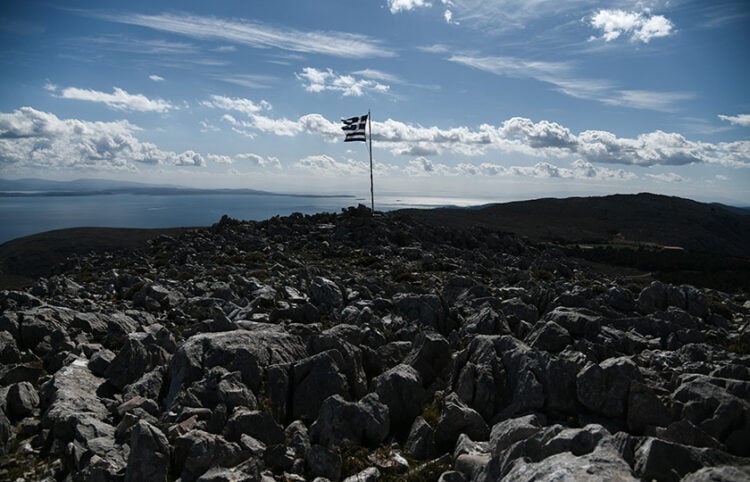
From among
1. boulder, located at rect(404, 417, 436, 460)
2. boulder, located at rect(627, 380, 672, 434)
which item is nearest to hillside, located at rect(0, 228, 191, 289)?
boulder, located at rect(404, 417, 436, 460)

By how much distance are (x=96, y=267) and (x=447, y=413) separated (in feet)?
143

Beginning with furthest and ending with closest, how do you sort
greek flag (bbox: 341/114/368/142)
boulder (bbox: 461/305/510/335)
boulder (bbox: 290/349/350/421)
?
greek flag (bbox: 341/114/368/142)
boulder (bbox: 461/305/510/335)
boulder (bbox: 290/349/350/421)

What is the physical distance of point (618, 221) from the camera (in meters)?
159

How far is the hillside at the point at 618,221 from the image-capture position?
413 feet

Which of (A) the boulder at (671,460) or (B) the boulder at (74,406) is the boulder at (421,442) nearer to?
(A) the boulder at (671,460)

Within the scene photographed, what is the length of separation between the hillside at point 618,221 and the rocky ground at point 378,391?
90.8 meters

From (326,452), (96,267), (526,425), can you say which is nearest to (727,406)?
(526,425)

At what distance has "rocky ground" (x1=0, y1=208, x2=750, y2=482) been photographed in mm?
10391

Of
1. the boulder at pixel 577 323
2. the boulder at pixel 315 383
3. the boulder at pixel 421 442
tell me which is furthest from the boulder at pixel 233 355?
the boulder at pixel 577 323

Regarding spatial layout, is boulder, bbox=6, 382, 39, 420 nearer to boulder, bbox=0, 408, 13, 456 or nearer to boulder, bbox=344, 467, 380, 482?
boulder, bbox=0, 408, 13, 456

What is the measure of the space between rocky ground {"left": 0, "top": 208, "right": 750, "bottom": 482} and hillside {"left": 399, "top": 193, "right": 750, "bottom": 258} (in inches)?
3573

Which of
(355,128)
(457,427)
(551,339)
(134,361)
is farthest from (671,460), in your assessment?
(355,128)

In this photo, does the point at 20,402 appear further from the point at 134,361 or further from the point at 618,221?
the point at 618,221

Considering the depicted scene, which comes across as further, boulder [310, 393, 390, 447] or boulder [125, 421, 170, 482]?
boulder [310, 393, 390, 447]
